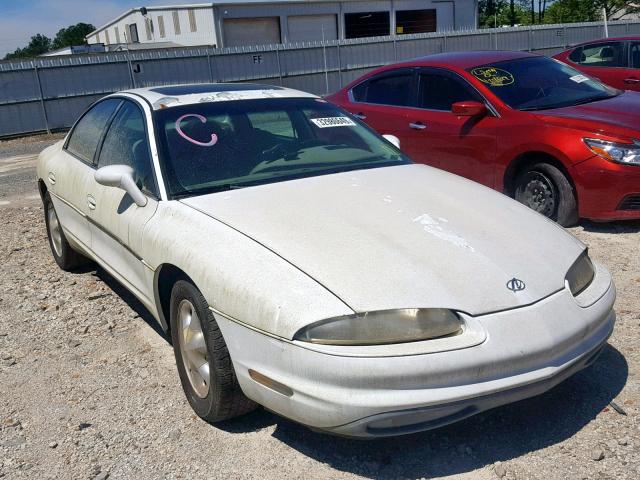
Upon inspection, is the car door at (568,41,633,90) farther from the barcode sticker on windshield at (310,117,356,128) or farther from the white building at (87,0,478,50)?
the white building at (87,0,478,50)

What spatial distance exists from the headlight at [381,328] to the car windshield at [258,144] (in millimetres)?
1289

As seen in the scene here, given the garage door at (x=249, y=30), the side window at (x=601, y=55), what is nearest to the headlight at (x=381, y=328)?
the side window at (x=601, y=55)

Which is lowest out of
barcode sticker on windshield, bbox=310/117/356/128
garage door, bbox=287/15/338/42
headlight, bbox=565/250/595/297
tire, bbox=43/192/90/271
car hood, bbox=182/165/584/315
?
tire, bbox=43/192/90/271

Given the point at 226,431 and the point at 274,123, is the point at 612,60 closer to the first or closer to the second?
the point at 274,123

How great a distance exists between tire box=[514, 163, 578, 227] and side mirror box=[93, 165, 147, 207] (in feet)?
11.7

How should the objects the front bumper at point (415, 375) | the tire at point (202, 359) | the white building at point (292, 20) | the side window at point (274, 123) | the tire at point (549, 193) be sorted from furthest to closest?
the white building at point (292, 20)
the tire at point (549, 193)
the side window at point (274, 123)
the tire at point (202, 359)
the front bumper at point (415, 375)

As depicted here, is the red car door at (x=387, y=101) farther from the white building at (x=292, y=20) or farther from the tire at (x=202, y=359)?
→ the white building at (x=292, y=20)

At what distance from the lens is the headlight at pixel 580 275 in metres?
2.96

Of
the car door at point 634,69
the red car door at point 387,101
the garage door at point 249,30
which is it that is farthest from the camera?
the garage door at point 249,30

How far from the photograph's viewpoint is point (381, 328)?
8.30 ft

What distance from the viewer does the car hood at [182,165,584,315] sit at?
2.66m

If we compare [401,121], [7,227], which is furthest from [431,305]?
[7,227]

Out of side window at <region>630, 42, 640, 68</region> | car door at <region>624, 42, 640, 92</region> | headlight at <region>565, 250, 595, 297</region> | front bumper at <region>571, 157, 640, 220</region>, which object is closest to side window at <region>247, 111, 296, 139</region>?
headlight at <region>565, 250, 595, 297</region>

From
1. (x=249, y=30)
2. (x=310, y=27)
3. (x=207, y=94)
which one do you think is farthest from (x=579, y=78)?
(x=310, y=27)
